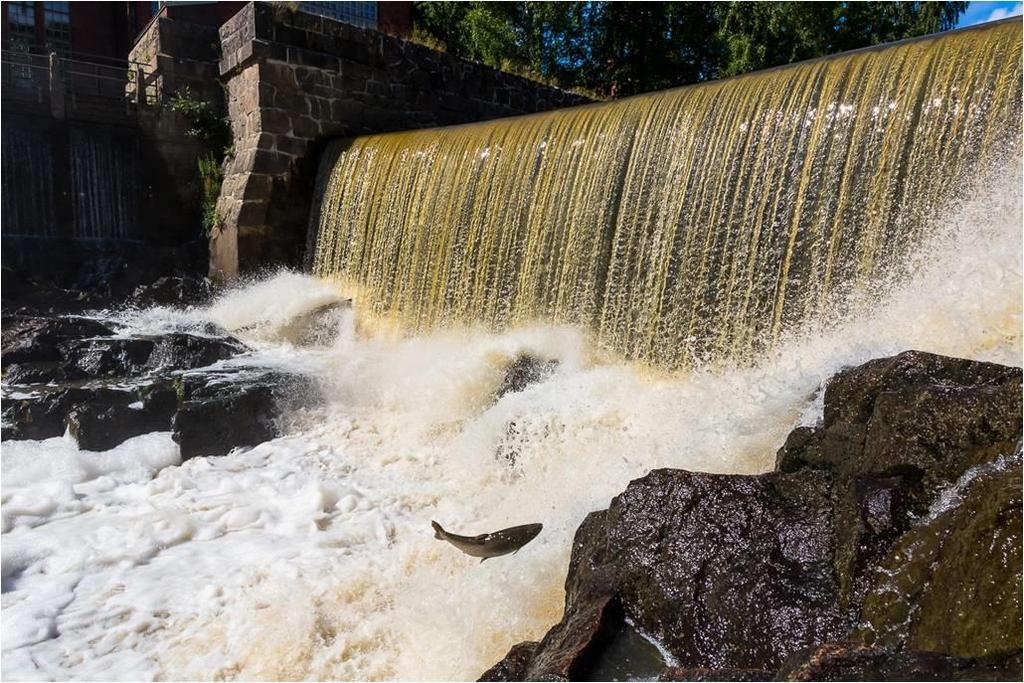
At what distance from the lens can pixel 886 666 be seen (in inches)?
65.3

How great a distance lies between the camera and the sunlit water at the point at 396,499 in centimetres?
317

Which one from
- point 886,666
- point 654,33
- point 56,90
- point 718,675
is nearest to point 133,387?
point 56,90

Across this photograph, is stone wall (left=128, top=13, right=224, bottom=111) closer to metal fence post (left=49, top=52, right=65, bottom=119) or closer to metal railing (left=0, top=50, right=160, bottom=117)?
metal railing (left=0, top=50, right=160, bottom=117)

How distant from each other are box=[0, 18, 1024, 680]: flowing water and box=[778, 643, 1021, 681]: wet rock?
1.44 m

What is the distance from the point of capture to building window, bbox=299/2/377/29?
1581 cm

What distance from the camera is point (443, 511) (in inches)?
176

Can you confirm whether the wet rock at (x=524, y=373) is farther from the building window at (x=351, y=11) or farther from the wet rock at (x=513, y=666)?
the building window at (x=351, y=11)

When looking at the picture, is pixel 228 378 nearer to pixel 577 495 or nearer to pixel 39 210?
pixel 577 495

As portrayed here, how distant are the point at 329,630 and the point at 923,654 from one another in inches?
94.1

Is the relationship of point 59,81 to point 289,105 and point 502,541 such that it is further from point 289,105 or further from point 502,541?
point 502,541

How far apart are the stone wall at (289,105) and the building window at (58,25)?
772 centimetres

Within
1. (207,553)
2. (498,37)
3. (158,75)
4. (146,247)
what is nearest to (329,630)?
(207,553)

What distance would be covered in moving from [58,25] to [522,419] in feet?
50.2

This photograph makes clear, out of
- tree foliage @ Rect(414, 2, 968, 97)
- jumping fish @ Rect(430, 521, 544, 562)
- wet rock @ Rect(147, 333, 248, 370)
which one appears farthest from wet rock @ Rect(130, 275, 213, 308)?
tree foliage @ Rect(414, 2, 968, 97)
